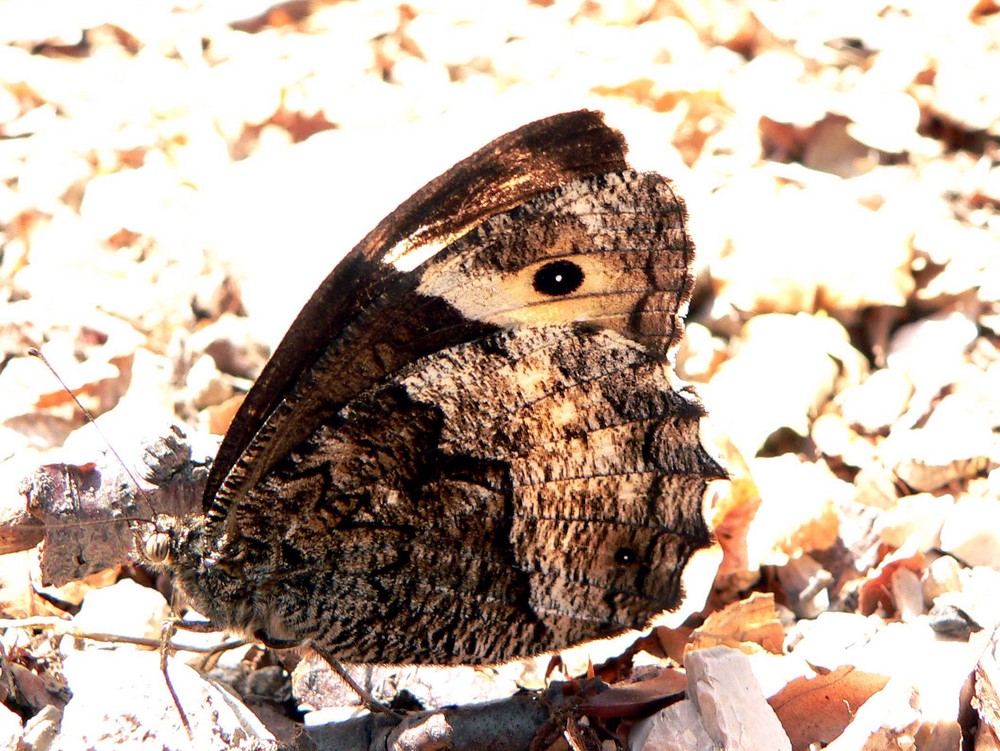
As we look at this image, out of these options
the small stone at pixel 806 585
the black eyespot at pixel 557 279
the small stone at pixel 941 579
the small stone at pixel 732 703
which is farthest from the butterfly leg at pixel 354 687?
the small stone at pixel 941 579

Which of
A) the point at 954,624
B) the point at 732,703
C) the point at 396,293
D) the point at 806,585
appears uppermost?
the point at 396,293

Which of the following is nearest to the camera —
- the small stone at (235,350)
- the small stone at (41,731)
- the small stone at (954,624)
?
the small stone at (41,731)

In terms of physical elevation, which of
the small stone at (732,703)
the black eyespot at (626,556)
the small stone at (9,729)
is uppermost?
the black eyespot at (626,556)

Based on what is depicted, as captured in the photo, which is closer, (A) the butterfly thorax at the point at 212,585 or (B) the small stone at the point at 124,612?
(A) the butterfly thorax at the point at 212,585

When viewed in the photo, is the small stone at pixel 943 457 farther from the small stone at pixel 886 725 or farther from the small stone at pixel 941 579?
the small stone at pixel 886 725

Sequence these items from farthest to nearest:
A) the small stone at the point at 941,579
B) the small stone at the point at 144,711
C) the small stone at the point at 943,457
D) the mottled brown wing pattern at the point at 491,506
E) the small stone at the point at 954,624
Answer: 1. the small stone at the point at 943,457
2. the small stone at the point at 941,579
3. the small stone at the point at 954,624
4. the mottled brown wing pattern at the point at 491,506
5. the small stone at the point at 144,711

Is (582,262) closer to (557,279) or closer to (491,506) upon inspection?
(557,279)

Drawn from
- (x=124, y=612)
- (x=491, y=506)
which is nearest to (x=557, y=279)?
(x=491, y=506)
